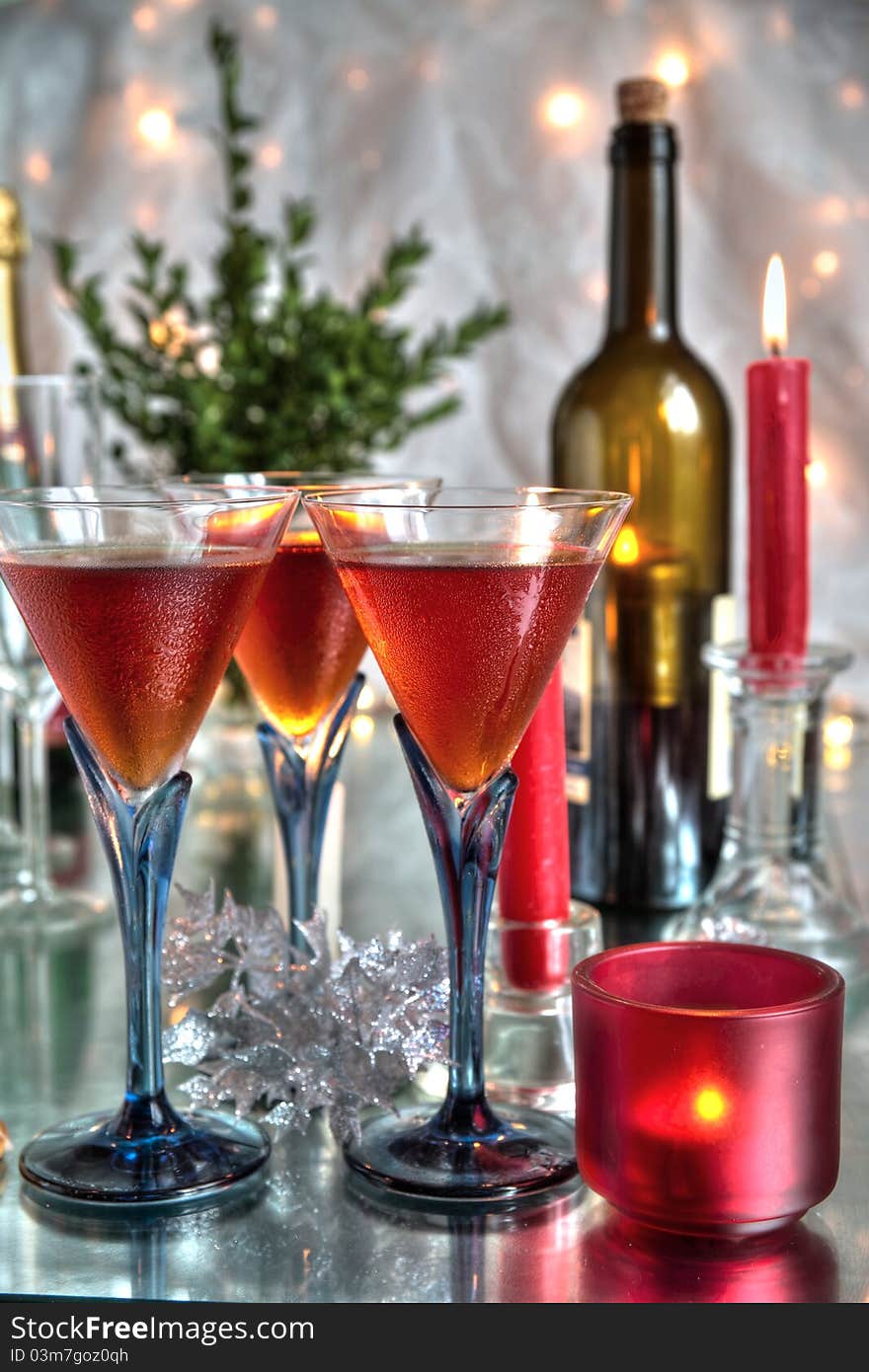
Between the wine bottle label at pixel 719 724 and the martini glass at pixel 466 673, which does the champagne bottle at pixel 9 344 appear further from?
the martini glass at pixel 466 673

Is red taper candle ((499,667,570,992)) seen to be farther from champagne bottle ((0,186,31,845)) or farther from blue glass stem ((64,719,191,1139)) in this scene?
champagne bottle ((0,186,31,845))

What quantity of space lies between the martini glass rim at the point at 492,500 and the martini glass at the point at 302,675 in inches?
2.7

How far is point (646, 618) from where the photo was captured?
1012mm

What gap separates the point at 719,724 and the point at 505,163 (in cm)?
88

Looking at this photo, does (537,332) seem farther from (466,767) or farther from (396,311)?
(466,767)

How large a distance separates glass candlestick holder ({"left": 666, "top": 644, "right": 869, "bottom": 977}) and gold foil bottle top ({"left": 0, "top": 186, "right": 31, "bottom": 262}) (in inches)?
30.6

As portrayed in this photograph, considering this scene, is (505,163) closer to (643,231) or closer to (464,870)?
(643,231)

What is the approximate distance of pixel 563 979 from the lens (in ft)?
2.37

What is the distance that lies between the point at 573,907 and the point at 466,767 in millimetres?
147

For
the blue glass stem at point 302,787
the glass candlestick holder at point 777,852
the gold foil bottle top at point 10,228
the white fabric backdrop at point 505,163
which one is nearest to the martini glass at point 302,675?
the blue glass stem at point 302,787

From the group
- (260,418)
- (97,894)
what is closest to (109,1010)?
(97,894)

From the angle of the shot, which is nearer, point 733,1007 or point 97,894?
point 733,1007

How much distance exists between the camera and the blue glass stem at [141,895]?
2.07ft

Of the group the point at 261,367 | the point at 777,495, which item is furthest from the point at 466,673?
the point at 261,367
